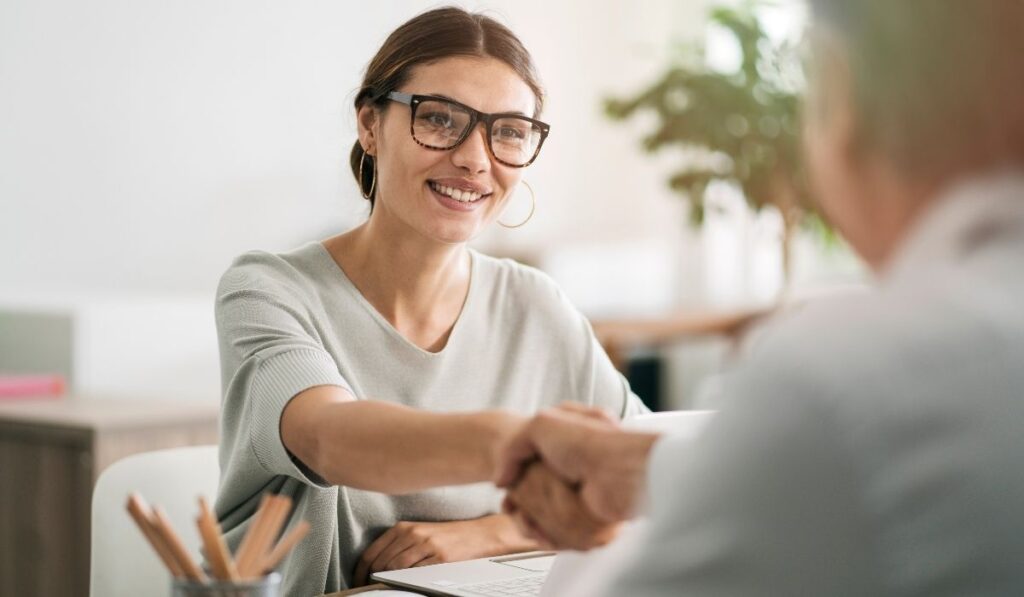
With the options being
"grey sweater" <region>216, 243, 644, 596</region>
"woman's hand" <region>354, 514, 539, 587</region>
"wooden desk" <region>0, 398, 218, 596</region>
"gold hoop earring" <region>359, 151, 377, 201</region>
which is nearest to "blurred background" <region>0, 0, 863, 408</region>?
"wooden desk" <region>0, 398, 218, 596</region>

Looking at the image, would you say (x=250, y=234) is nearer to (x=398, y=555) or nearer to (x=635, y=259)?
(x=635, y=259)

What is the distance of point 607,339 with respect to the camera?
15.5ft

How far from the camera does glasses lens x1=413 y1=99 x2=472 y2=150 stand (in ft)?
5.84

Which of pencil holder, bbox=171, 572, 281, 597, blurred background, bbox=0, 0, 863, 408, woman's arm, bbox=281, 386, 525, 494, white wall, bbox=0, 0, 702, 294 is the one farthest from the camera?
white wall, bbox=0, 0, 702, 294

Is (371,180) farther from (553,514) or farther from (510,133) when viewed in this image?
(553,514)

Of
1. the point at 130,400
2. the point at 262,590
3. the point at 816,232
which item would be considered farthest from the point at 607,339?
the point at 262,590

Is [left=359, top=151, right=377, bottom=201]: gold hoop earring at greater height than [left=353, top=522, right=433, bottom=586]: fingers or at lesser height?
greater

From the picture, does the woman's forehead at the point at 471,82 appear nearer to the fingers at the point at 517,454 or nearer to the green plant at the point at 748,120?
the fingers at the point at 517,454

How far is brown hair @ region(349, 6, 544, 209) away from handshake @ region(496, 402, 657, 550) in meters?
0.76

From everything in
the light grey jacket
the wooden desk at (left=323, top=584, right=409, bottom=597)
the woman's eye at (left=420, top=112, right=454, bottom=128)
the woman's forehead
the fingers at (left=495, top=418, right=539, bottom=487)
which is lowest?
the wooden desk at (left=323, top=584, right=409, bottom=597)

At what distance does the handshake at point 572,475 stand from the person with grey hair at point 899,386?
387 mm

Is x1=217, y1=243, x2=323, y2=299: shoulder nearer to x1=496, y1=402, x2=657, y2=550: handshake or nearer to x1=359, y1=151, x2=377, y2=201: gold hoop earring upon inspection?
x1=359, y1=151, x2=377, y2=201: gold hoop earring

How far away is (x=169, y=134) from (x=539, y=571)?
3.32 meters

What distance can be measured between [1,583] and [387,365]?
1627 millimetres
